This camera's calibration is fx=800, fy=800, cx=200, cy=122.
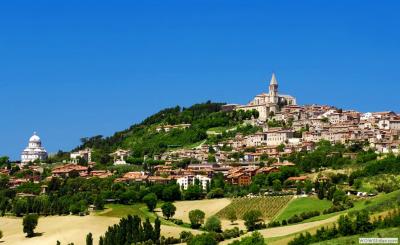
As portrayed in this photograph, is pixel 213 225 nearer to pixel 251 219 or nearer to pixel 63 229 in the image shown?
pixel 251 219

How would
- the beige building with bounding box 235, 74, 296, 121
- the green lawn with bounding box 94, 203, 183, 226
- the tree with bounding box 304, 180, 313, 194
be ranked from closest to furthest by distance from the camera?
1. the green lawn with bounding box 94, 203, 183, 226
2. the tree with bounding box 304, 180, 313, 194
3. the beige building with bounding box 235, 74, 296, 121

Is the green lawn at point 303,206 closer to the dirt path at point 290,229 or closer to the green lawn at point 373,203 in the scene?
the green lawn at point 373,203

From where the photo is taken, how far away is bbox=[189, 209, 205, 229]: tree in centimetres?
6988

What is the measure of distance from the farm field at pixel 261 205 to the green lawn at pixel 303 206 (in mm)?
985

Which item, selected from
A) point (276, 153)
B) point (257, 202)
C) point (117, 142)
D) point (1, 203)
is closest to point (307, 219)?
point (257, 202)

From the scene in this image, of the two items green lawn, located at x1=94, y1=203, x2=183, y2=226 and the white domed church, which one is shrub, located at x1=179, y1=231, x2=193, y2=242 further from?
the white domed church

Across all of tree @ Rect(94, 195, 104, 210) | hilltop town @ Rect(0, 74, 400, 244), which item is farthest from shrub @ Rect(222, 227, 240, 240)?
tree @ Rect(94, 195, 104, 210)

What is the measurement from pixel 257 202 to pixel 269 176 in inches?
449

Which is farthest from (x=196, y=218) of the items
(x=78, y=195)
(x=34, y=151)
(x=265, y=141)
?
(x=34, y=151)

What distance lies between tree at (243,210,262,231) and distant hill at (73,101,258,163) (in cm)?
5316

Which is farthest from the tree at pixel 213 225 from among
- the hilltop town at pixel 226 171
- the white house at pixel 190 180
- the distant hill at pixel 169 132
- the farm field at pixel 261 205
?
the distant hill at pixel 169 132

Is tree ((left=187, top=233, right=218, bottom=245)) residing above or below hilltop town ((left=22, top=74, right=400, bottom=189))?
below

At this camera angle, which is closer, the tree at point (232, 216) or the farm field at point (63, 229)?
the farm field at point (63, 229)

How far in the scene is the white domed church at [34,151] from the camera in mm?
140750
